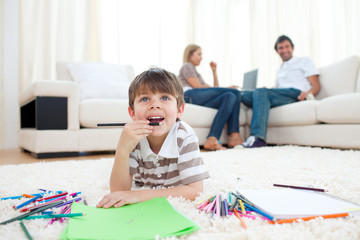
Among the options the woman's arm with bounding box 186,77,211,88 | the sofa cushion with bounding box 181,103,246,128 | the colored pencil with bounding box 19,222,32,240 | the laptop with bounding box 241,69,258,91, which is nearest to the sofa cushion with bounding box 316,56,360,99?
the laptop with bounding box 241,69,258,91

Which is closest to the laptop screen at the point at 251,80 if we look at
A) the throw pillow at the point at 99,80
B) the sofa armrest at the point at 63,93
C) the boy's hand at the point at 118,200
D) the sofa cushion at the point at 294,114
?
the sofa cushion at the point at 294,114

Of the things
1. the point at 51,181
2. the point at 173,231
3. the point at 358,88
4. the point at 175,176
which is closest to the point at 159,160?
the point at 175,176

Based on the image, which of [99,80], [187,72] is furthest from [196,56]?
[99,80]

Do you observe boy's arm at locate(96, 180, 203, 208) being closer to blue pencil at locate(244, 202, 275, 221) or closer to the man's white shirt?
blue pencil at locate(244, 202, 275, 221)

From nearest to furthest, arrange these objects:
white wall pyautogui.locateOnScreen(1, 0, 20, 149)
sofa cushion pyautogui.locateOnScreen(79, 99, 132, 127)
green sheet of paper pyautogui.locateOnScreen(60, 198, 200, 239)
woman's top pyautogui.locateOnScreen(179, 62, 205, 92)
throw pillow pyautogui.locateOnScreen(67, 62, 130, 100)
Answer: green sheet of paper pyautogui.locateOnScreen(60, 198, 200, 239)
sofa cushion pyautogui.locateOnScreen(79, 99, 132, 127)
throw pillow pyautogui.locateOnScreen(67, 62, 130, 100)
woman's top pyautogui.locateOnScreen(179, 62, 205, 92)
white wall pyautogui.locateOnScreen(1, 0, 20, 149)

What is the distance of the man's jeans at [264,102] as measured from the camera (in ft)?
7.73

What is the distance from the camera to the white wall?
2.89 m

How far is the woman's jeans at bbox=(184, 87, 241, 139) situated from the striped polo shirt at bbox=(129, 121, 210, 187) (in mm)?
1508

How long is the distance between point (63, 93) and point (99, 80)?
1.77 ft

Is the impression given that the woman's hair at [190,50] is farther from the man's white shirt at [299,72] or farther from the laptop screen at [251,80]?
the man's white shirt at [299,72]

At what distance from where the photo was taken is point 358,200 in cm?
73

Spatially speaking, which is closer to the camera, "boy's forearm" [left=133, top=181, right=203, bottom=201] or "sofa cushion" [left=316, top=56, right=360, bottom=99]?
"boy's forearm" [left=133, top=181, right=203, bottom=201]

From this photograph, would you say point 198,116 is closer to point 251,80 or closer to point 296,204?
point 251,80

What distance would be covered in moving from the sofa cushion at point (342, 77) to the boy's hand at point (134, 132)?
2.41 meters
